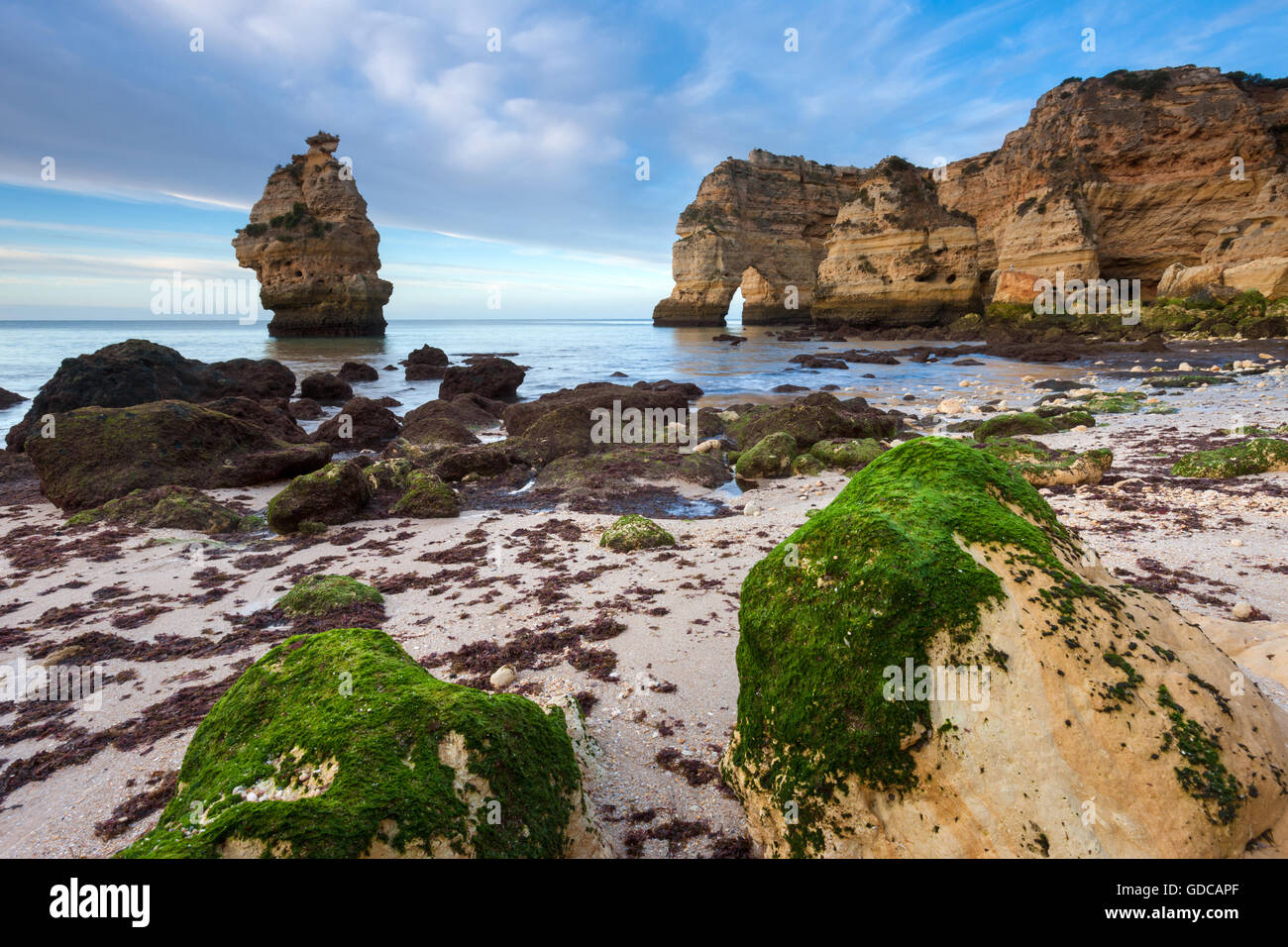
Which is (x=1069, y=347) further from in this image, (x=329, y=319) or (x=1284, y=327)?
(x=329, y=319)

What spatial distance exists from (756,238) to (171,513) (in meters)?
66.6

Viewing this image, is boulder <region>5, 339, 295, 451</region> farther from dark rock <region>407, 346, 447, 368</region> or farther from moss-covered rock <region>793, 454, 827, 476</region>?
dark rock <region>407, 346, 447, 368</region>

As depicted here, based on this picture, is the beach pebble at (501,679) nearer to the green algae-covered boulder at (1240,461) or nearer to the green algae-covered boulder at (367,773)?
the green algae-covered boulder at (367,773)

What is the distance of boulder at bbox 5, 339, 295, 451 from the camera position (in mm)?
12430

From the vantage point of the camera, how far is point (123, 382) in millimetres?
13109

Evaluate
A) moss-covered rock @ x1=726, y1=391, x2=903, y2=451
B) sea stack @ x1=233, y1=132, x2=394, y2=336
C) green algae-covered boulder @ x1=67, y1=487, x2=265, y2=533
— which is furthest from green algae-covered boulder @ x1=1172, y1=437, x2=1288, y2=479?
sea stack @ x1=233, y1=132, x2=394, y2=336

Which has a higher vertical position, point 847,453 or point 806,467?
point 847,453

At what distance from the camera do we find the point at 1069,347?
2816cm

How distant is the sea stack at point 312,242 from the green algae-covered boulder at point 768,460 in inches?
2090

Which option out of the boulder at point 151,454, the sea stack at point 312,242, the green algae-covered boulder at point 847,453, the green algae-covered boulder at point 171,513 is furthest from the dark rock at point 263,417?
the sea stack at point 312,242

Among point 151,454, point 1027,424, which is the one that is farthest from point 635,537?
point 1027,424

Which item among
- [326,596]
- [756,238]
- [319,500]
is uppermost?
[756,238]

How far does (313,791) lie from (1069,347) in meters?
34.0

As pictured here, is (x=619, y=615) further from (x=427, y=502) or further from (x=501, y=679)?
(x=427, y=502)
